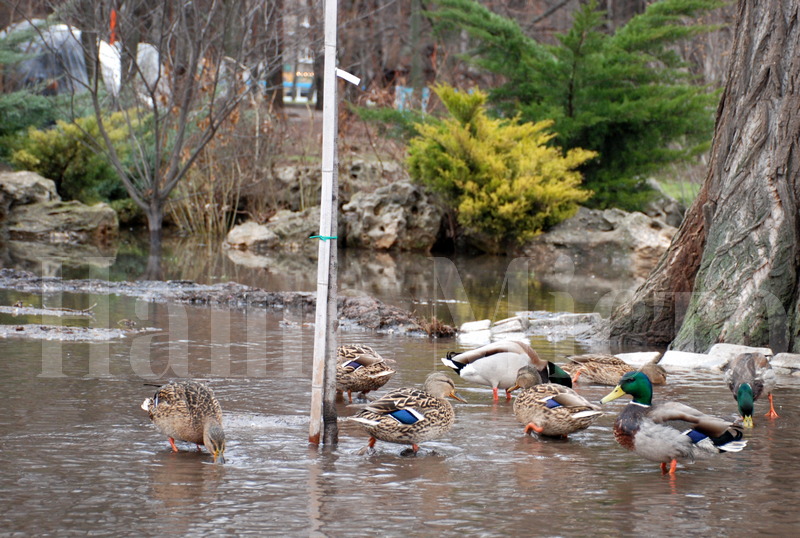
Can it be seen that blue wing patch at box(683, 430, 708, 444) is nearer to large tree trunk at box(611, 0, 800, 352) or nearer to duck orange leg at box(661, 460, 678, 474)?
duck orange leg at box(661, 460, 678, 474)

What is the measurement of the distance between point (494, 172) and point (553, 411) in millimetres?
15404

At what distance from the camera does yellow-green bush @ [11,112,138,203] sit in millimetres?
23594

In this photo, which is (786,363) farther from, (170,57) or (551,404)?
(170,57)

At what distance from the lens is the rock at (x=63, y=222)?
22281 mm

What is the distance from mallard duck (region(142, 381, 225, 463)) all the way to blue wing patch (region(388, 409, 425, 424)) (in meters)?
1.01

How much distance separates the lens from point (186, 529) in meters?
4.42

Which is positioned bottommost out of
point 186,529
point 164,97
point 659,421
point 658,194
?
point 186,529

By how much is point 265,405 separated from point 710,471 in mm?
3136

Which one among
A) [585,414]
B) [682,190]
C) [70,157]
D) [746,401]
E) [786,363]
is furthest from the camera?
[682,190]

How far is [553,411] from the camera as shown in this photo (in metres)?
6.15

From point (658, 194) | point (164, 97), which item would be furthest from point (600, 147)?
point (164, 97)

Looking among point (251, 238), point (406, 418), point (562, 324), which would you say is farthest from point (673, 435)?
point (251, 238)

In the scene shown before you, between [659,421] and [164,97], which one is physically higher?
[164,97]

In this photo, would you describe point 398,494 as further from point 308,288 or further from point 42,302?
point 308,288
